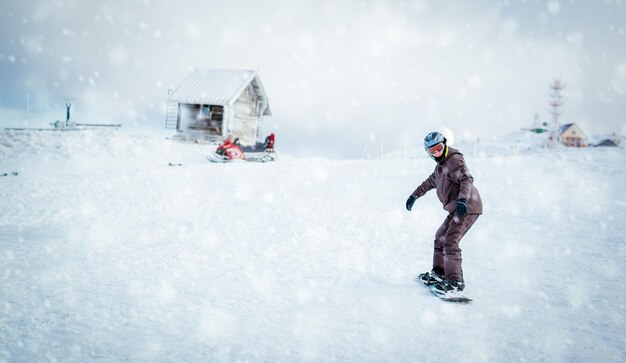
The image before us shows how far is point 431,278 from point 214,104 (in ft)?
77.2

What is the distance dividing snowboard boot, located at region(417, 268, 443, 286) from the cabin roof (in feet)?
74.8

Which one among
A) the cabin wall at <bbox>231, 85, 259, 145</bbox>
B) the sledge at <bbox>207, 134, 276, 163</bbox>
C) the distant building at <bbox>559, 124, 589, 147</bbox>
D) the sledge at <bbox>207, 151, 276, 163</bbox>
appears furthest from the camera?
the distant building at <bbox>559, 124, 589, 147</bbox>

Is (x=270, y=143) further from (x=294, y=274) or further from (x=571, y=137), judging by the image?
(x=571, y=137)

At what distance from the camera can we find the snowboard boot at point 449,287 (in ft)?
13.2

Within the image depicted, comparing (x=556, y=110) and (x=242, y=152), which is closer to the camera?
(x=242, y=152)

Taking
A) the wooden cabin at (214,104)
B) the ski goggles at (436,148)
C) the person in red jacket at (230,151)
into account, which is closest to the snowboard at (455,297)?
the ski goggles at (436,148)

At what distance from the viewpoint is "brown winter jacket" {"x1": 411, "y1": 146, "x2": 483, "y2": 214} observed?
4067mm

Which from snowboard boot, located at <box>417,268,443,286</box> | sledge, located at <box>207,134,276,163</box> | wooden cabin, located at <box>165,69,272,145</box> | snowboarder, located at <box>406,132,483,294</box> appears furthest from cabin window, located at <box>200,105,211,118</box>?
snowboard boot, located at <box>417,268,443,286</box>

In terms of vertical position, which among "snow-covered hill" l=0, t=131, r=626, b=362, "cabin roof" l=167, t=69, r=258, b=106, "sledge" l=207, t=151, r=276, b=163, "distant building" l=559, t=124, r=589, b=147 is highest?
"distant building" l=559, t=124, r=589, b=147

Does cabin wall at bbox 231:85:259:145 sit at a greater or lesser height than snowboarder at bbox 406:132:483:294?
greater

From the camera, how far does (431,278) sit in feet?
14.3

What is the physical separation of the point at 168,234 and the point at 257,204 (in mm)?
2675

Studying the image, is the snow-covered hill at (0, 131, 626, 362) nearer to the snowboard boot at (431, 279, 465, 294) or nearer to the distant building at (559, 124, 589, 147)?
the snowboard boot at (431, 279, 465, 294)

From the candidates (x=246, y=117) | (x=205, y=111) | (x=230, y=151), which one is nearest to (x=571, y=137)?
(x=246, y=117)
